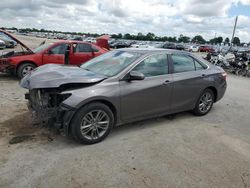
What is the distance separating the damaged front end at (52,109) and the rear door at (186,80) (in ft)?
7.53

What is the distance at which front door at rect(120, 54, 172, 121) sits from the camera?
459 cm

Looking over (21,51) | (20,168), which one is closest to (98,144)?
(20,168)

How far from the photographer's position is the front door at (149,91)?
4.59 metres

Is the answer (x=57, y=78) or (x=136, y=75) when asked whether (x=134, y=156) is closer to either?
(x=136, y=75)

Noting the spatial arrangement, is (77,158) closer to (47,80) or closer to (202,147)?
(47,80)

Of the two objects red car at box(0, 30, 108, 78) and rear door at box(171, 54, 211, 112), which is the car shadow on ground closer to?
rear door at box(171, 54, 211, 112)

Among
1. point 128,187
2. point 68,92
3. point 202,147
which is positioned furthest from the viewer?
point 202,147

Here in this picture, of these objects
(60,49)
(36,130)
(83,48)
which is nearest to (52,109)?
(36,130)

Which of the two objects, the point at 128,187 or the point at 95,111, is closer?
the point at 128,187

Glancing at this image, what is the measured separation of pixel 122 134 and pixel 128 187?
1.68 meters

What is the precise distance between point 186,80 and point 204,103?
990mm

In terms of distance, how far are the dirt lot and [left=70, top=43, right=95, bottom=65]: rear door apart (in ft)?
14.7

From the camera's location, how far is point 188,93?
219 inches

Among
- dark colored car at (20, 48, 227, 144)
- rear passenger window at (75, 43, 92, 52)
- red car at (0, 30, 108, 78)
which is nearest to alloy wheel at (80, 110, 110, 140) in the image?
dark colored car at (20, 48, 227, 144)
